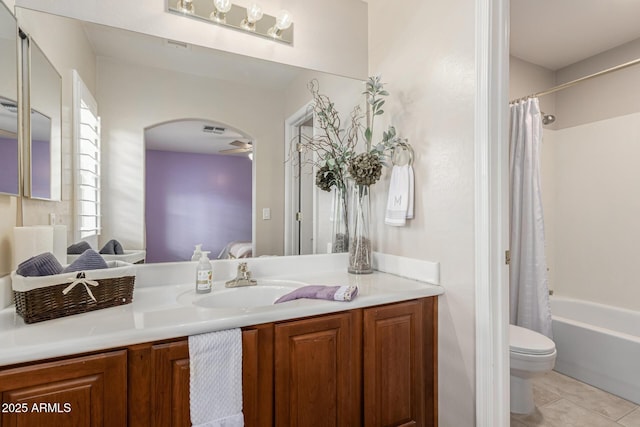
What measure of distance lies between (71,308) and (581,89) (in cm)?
376

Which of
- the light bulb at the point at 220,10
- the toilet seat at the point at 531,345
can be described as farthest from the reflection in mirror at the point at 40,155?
the toilet seat at the point at 531,345

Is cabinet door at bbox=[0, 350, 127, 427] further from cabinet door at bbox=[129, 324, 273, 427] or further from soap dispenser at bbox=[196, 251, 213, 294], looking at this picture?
soap dispenser at bbox=[196, 251, 213, 294]

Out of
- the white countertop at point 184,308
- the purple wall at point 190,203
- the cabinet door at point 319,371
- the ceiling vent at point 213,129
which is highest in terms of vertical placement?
the ceiling vent at point 213,129

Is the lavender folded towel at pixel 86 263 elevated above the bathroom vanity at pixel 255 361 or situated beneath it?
elevated above

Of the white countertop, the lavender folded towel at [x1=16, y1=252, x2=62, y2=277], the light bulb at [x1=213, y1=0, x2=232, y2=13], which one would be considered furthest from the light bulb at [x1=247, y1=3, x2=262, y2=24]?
the lavender folded towel at [x1=16, y1=252, x2=62, y2=277]

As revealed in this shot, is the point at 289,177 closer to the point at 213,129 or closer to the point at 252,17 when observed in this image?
the point at 213,129

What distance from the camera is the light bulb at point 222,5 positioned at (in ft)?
4.72

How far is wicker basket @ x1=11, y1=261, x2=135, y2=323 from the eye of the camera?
85 centimetres

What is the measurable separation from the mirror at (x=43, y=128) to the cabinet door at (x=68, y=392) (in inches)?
25.2

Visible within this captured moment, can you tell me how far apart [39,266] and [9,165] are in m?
0.35

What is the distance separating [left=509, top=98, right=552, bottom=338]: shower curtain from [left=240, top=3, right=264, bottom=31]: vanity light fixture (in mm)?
1993

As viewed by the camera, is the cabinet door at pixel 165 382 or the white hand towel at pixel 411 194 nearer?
the cabinet door at pixel 165 382

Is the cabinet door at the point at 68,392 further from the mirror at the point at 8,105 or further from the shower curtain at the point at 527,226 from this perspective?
the shower curtain at the point at 527,226

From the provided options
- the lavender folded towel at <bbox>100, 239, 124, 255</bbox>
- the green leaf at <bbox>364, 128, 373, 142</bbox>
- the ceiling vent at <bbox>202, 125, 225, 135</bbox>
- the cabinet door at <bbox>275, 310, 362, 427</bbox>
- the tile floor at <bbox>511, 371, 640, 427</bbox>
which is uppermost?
the green leaf at <bbox>364, 128, 373, 142</bbox>
